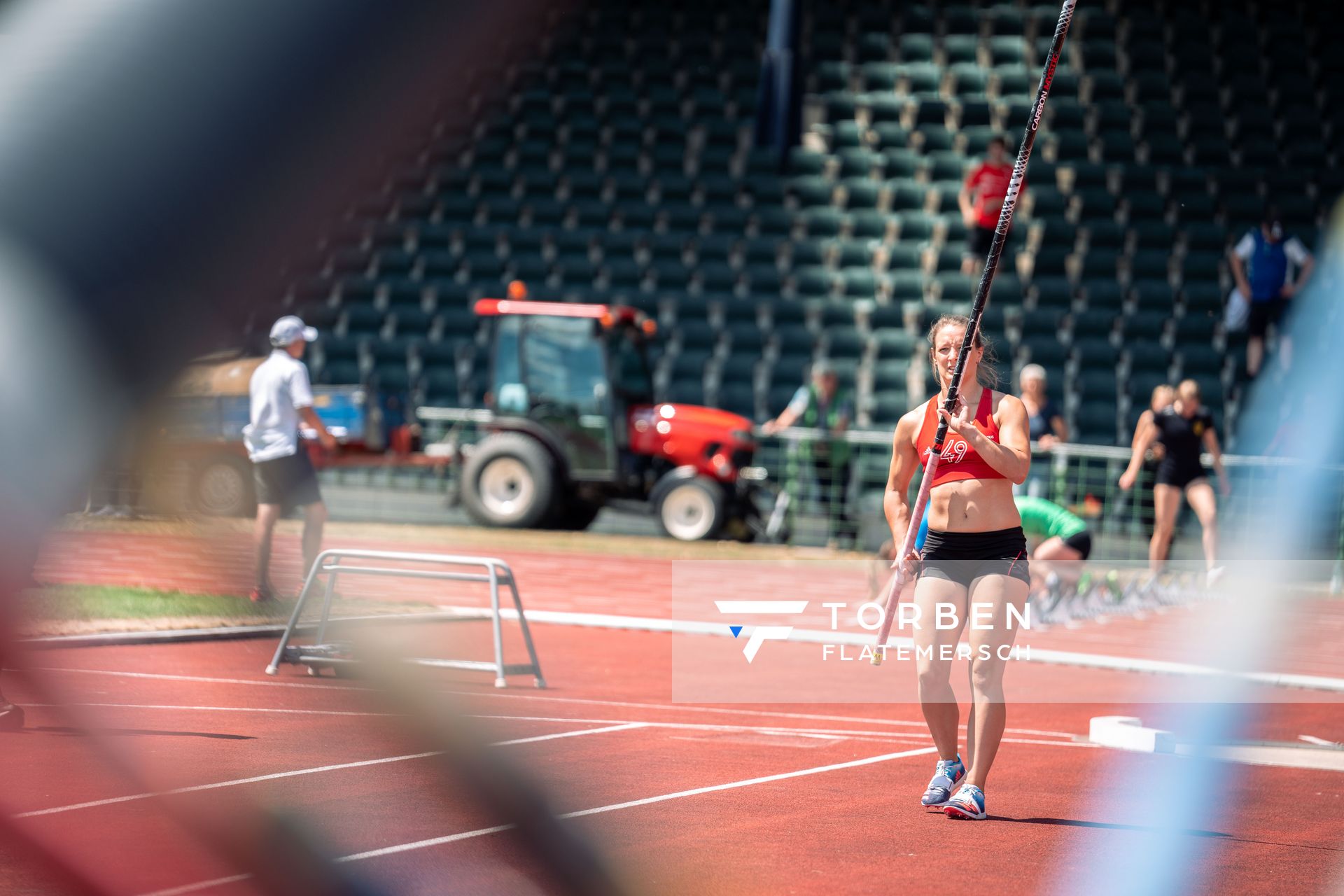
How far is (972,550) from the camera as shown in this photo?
16.0 ft

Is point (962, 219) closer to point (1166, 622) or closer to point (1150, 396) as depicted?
point (1150, 396)

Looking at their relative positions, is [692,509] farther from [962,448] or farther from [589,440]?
[962,448]

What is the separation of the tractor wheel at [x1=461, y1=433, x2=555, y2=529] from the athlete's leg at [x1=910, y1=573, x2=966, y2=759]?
1017 cm

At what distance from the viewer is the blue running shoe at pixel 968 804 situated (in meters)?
4.88

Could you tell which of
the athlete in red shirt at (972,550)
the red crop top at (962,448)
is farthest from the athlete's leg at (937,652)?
the red crop top at (962,448)

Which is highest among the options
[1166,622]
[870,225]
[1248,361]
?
[870,225]

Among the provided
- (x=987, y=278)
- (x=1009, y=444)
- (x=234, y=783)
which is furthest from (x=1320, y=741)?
(x=234, y=783)

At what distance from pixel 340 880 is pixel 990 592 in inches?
159

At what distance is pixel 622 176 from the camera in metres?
17.2

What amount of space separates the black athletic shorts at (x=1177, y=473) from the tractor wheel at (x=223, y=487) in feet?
38.7

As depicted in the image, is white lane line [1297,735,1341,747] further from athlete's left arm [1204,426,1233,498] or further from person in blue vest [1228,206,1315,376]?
person in blue vest [1228,206,1315,376]

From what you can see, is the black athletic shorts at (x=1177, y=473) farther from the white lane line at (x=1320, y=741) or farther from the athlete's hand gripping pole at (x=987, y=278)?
the athlete's hand gripping pole at (x=987, y=278)

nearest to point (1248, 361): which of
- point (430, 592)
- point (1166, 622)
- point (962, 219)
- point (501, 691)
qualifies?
point (962, 219)

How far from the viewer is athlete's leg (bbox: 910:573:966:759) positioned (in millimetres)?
4887
